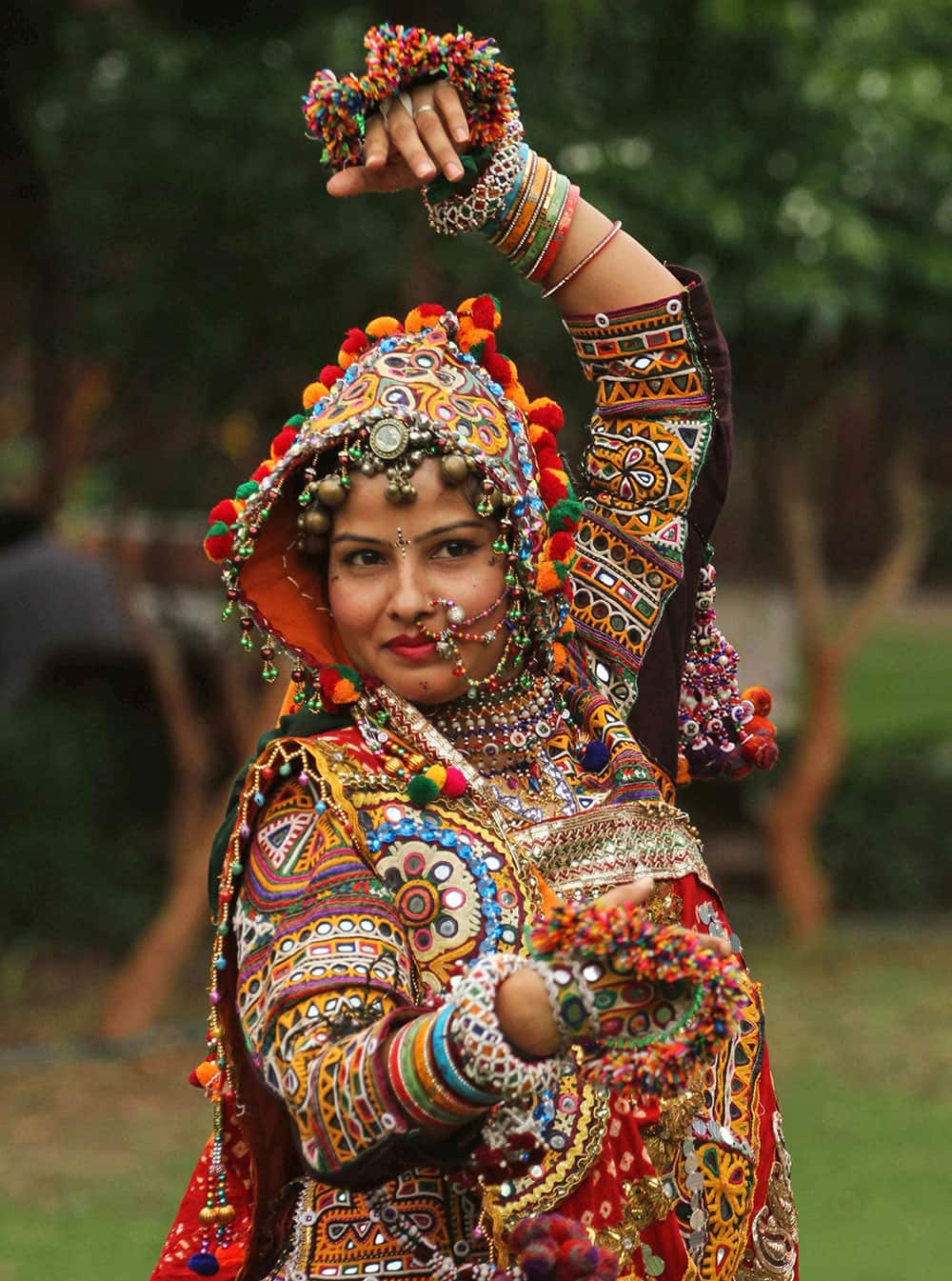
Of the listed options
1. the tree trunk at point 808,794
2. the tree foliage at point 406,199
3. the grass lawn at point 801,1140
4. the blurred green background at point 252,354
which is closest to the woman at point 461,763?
the blurred green background at point 252,354

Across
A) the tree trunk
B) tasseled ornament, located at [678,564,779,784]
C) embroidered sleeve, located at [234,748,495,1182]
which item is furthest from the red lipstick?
the tree trunk

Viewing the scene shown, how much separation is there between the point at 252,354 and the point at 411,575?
678cm

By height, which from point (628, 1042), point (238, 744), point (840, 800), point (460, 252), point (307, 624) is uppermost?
point (460, 252)

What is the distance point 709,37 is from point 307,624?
6214mm

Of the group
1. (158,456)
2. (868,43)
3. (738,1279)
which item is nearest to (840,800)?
(158,456)

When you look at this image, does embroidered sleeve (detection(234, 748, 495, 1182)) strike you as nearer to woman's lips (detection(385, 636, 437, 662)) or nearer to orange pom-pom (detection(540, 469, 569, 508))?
woman's lips (detection(385, 636, 437, 662))

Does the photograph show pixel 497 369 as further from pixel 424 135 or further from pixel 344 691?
pixel 344 691

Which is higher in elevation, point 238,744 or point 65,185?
point 65,185

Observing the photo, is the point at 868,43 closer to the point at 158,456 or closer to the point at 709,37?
the point at 709,37

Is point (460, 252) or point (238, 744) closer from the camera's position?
point (460, 252)

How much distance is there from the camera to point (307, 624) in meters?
2.97

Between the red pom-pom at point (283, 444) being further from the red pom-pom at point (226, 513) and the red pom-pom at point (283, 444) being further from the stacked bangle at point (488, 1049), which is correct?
the stacked bangle at point (488, 1049)

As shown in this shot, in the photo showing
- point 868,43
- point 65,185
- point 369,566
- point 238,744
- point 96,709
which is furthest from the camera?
point 96,709

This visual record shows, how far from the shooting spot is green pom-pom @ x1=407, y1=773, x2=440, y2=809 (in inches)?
109
